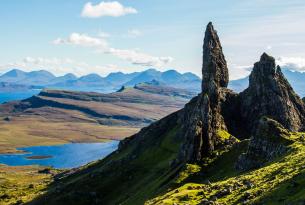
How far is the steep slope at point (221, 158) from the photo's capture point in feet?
266

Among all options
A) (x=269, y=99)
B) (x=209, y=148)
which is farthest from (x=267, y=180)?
(x=269, y=99)

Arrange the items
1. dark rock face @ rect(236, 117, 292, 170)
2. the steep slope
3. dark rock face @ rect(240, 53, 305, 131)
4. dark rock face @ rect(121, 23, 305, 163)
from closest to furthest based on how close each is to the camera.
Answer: the steep slope → dark rock face @ rect(236, 117, 292, 170) → dark rock face @ rect(121, 23, 305, 163) → dark rock face @ rect(240, 53, 305, 131)

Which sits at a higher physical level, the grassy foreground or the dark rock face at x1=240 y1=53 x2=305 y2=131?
the dark rock face at x1=240 y1=53 x2=305 y2=131

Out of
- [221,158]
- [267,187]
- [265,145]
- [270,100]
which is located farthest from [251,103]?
[267,187]

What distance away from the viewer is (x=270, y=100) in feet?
575

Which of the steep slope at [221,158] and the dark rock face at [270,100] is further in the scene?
the dark rock face at [270,100]

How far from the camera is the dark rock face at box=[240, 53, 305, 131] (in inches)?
6786

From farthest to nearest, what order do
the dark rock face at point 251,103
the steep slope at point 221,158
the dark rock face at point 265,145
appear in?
1. the dark rock face at point 251,103
2. the dark rock face at point 265,145
3. the steep slope at point 221,158

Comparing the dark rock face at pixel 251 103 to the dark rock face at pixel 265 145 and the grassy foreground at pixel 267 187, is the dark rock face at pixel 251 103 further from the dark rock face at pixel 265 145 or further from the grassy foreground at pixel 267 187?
the grassy foreground at pixel 267 187

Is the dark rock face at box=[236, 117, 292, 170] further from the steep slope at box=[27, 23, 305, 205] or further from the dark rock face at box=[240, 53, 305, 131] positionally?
the dark rock face at box=[240, 53, 305, 131]

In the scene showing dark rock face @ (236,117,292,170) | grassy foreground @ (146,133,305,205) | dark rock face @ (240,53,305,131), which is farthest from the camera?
dark rock face @ (240,53,305,131)

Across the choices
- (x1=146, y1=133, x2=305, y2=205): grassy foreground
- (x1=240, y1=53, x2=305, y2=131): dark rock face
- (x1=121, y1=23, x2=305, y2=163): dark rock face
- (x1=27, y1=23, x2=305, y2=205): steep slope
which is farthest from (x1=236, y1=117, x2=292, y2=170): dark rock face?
(x1=240, y1=53, x2=305, y2=131): dark rock face

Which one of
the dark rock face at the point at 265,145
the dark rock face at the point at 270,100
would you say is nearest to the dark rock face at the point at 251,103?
the dark rock face at the point at 270,100

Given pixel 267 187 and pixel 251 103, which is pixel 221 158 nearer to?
pixel 251 103
